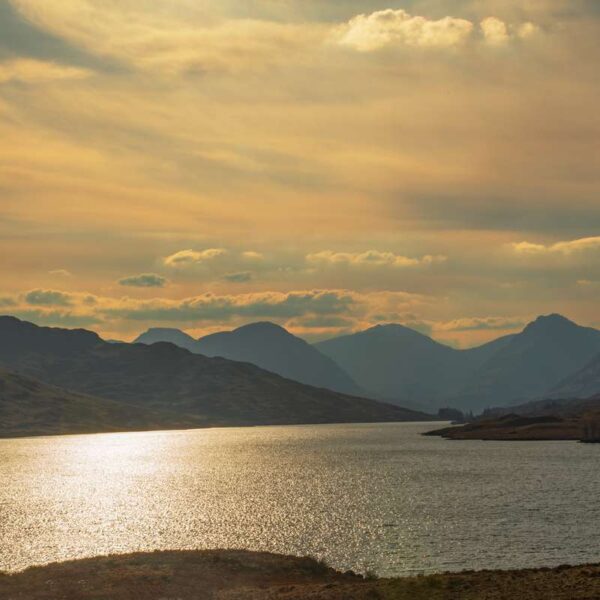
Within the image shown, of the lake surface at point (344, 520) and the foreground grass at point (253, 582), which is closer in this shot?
the foreground grass at point (253, 582)

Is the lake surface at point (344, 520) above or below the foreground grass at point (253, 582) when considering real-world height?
below

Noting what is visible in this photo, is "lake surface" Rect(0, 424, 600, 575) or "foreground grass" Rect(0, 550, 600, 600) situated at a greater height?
"foreground grass" Rect(0, 550, 600, 600)

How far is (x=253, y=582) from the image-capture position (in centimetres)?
7044

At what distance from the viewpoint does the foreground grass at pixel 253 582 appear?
6034cm

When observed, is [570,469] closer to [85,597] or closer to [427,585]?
[427,585]

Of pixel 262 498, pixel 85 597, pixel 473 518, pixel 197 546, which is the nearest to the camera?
pixel 85 597

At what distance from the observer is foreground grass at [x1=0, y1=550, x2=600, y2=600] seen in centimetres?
6034

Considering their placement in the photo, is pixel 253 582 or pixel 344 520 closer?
pixel 253 582

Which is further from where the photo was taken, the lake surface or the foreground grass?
the lake surface

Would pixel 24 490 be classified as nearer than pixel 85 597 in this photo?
No

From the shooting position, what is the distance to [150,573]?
2781 inches

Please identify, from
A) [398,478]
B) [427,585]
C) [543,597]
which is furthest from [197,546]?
[398,478]

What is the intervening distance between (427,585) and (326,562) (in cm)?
2511

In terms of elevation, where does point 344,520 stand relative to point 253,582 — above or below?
below
